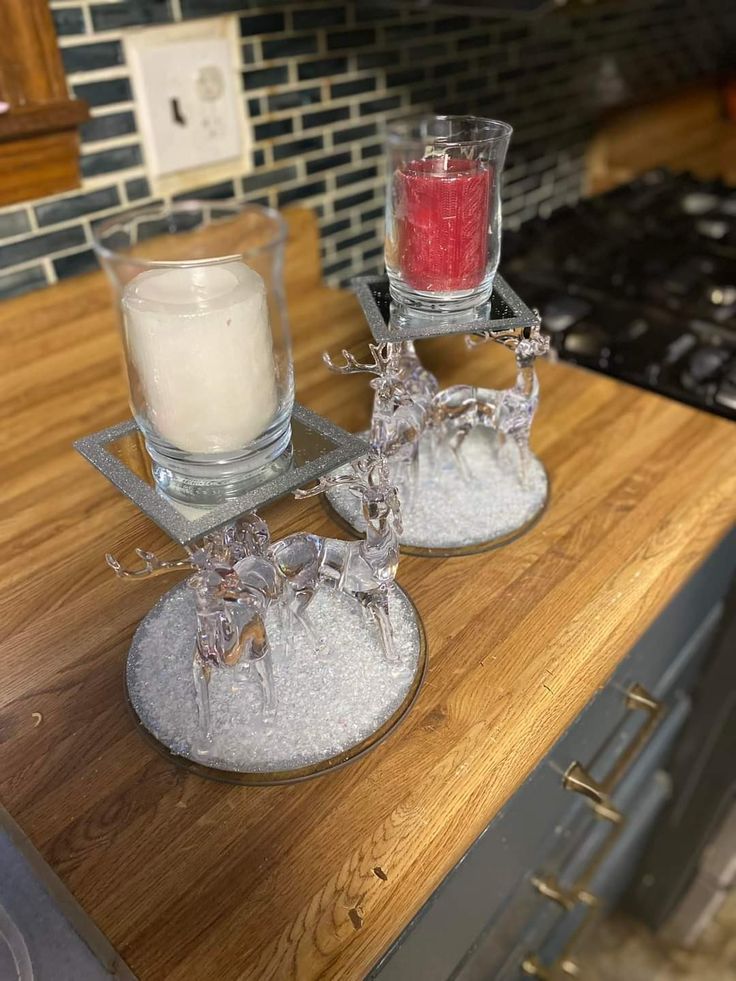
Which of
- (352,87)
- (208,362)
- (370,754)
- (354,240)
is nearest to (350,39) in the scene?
(352,87)

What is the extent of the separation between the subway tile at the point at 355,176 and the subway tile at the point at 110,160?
0.35m

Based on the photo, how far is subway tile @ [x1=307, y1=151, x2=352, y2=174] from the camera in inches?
44.1

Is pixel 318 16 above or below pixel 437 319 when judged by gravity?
above

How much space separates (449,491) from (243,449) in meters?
0.28

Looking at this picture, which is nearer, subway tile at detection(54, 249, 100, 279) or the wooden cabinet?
the wooden cabinet

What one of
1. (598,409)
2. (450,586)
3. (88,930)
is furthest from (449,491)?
(88,930)

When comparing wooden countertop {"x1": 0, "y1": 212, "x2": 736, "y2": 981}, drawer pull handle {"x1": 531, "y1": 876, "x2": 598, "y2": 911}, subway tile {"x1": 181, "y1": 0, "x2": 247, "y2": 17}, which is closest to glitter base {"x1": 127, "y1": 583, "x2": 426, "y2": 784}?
wooden countertop {"x1": 0, "y1": 212, "x2": 736, "y2": 981}

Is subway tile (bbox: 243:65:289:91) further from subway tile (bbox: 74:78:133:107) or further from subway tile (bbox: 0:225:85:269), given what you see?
subway tile (bbox: 0:225:85:269)

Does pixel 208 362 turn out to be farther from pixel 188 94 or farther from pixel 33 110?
pixel 188 94

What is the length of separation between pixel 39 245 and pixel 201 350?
22.8 inches

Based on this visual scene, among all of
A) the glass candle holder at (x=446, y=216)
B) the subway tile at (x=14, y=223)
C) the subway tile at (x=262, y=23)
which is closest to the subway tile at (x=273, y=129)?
the subway tile at (x=262, y=23)

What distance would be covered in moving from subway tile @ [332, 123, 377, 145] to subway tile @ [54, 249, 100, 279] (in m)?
0.42

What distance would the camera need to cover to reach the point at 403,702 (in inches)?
20.4

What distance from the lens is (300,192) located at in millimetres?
1121
